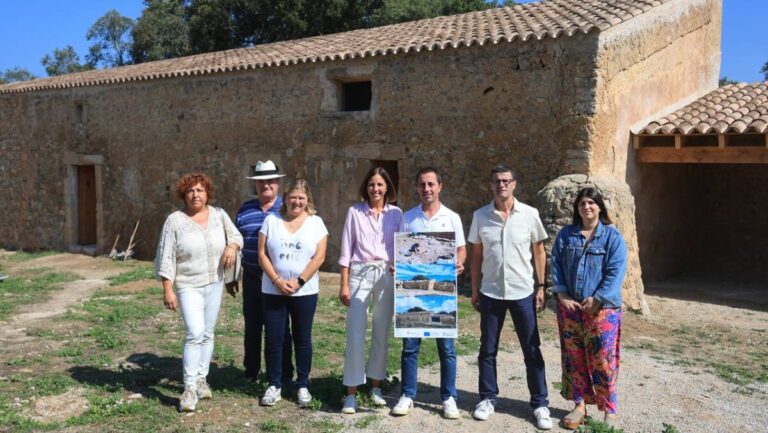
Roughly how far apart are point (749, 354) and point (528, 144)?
13.1 feet

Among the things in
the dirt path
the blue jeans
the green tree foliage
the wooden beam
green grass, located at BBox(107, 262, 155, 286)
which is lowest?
the dirt path

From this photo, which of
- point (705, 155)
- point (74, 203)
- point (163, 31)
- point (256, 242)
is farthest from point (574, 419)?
point (163, 31)

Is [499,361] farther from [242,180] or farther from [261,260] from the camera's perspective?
[242,180]

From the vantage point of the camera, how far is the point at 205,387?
479 cm

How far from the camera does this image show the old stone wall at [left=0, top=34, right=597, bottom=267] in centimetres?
933

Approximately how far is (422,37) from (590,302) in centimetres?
773

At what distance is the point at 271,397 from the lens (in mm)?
4672

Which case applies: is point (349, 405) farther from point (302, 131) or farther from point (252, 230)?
point (302, 131)

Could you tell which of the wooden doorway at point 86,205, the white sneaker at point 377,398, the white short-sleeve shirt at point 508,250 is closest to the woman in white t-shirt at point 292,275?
the white sneaker at point 377,398

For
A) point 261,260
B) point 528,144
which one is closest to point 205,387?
point 261,260

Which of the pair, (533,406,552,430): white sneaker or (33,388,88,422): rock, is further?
(33,388,88,422): rock

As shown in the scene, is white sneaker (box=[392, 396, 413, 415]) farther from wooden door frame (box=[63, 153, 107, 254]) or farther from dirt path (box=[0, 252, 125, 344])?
wooden door frame (box=[63, 153, 107, 254])

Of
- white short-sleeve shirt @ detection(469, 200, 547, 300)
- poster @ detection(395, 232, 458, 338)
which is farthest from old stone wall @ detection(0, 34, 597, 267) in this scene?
poster @ detection(395, 232, 458, 338)

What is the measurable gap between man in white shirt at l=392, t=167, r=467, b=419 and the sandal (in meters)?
0.70
